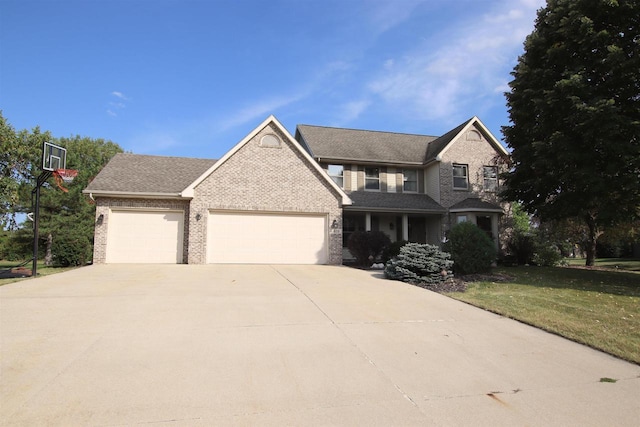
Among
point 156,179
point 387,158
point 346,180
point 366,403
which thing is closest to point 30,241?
point 156,179

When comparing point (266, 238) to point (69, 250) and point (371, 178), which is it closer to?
point (371, 178)

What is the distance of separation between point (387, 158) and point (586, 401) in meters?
17.2

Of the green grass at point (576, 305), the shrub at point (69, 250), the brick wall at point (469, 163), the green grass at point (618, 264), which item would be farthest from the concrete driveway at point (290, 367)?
the green grass at point (618, 264)

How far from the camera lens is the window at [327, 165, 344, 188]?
19.5 metres

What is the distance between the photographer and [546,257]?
1777 centimetres

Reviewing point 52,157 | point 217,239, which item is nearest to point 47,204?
point 52,157

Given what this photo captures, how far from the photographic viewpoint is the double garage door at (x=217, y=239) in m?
15.0

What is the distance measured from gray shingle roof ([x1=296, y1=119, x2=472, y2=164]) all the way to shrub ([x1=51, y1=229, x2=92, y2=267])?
11522 millimetres

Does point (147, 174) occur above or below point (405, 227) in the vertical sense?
above

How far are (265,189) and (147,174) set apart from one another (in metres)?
5.88

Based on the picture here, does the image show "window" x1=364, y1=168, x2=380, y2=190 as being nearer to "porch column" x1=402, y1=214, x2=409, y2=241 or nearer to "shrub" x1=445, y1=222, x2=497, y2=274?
"porch column" x1=402, y1=214, x2=409, y2=241


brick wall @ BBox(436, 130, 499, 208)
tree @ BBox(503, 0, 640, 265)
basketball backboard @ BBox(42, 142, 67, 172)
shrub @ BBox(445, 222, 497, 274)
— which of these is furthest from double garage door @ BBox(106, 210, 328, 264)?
tree @ BBox(503, 0, 640, 265)

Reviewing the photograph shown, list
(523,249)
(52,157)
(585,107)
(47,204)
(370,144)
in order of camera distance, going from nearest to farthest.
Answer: (585,107)
(52,157)
(523,249)
(370,144)
(47,204)

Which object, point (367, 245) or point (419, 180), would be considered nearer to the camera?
point (367, 245)
